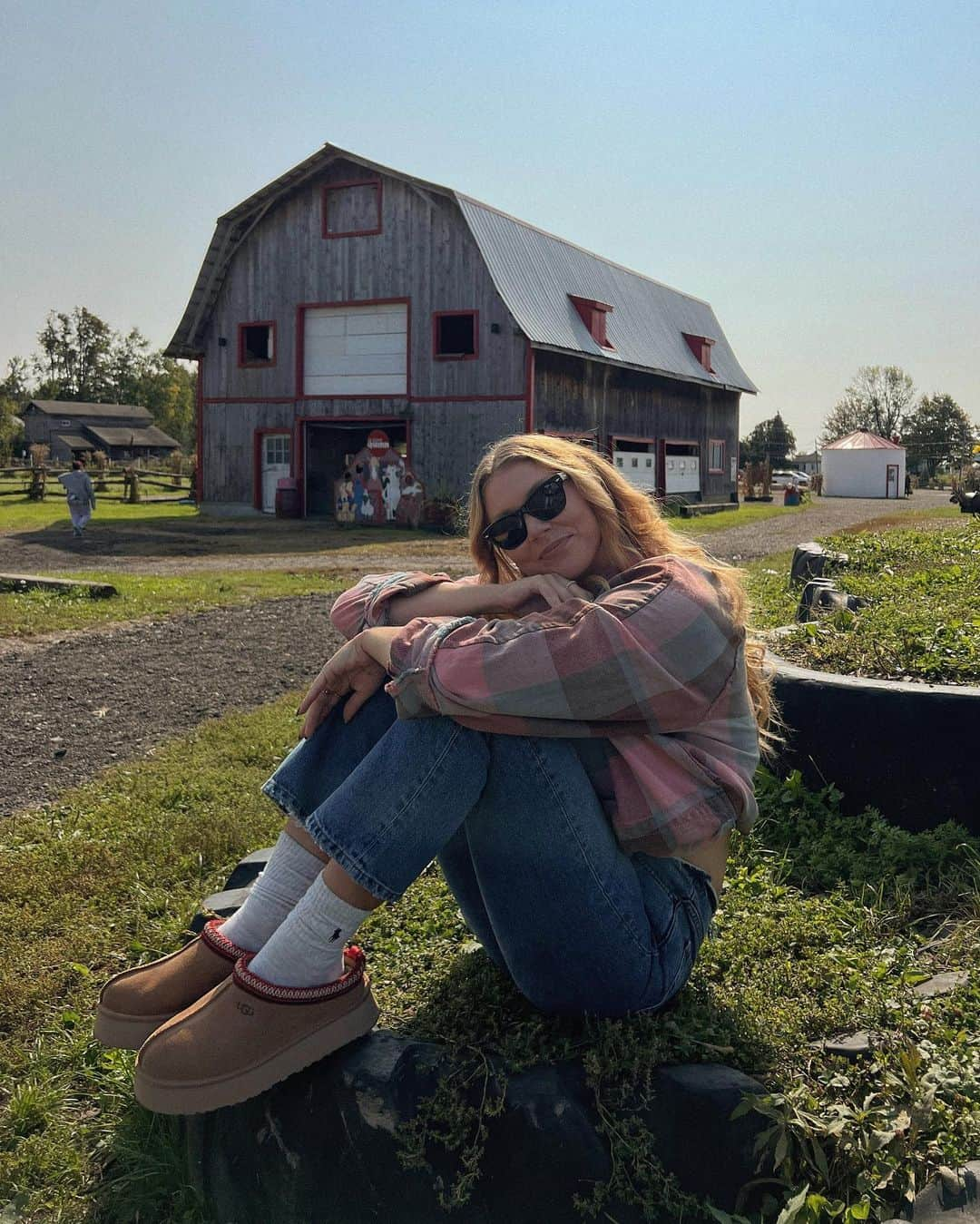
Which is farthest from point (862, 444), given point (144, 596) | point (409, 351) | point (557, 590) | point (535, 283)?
point (557, 590)

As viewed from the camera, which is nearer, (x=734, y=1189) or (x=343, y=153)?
(x=734, y=1189)

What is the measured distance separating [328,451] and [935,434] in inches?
2572

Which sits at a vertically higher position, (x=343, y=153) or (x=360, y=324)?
(x=343, y=153)

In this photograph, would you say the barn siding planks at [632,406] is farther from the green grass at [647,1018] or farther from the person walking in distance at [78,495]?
the green grass at [647,1018]

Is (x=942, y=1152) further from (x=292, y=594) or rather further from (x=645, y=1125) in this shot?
(x=292, y=594)

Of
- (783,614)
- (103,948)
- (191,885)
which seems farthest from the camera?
(783,614)

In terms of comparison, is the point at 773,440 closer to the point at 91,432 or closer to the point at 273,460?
the point at 91,432

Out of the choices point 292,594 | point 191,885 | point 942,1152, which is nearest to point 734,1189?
point 942,1152

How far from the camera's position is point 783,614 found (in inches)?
225

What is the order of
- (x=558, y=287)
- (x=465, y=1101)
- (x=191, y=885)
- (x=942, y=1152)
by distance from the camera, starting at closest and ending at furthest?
1. (x=942, y=1152)
2. (x=465, y=1101)
3. (x=191, y=885)
4. (x=558, y=287)

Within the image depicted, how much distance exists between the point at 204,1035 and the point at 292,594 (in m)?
8.86

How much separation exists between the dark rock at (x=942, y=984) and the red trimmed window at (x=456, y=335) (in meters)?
20.7

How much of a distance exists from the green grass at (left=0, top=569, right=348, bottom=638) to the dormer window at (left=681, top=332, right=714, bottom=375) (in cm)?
2071

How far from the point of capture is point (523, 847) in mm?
1962
